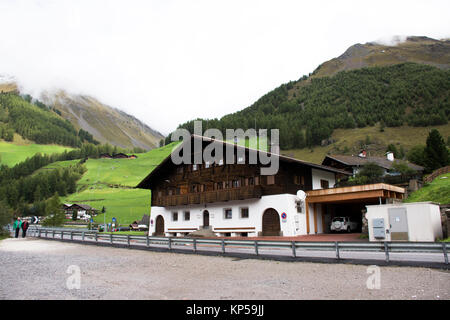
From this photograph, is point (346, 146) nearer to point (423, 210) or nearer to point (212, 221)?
point (212, 221)

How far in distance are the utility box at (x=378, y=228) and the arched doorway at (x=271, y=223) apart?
11152 millimetres

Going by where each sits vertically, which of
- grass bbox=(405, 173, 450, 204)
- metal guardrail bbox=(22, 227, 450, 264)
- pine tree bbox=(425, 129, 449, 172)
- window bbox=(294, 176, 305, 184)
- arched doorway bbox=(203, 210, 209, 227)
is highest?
pine tree bbox=(425, 129, 449, 172)

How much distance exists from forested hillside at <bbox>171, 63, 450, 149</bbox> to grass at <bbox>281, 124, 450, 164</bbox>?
427 cm

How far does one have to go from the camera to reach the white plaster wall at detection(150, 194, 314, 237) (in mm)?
30938

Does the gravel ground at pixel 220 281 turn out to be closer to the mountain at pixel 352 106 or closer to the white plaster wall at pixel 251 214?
the white plaster wall at pixel 251 214

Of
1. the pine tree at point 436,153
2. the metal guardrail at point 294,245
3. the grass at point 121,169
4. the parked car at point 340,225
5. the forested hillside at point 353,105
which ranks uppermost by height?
the forested hillside at point 353,105

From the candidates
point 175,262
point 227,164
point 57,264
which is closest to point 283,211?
point 227,164

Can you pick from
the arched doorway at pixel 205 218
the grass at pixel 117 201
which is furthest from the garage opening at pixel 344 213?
the grass at pixel 117 201

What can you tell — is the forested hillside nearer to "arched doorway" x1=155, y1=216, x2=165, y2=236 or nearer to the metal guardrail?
"arched doorway" x1=155, y1=216, x2=165, y2=236

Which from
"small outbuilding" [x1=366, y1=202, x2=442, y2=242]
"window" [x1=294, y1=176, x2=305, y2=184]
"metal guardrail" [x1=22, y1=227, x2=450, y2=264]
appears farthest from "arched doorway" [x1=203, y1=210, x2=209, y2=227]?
"small outbuilding" [x1=366, y1=202, x2=442, y2=242]

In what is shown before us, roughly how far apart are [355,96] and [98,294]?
16932 cm

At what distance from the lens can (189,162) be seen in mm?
39500

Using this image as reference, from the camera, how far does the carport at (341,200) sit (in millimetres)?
28672

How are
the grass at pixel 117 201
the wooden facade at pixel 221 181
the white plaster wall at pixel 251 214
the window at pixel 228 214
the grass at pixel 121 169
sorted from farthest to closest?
Result: the grass at pixel 121 169, the grass at pixel 117 201, the window at pixel 228 214, the wooden facade at pixel 221 181, the white plaster wall at pixel 251 214
